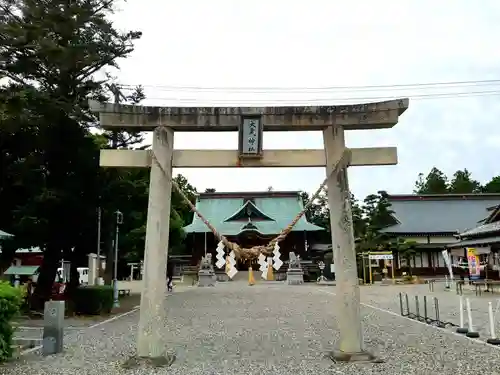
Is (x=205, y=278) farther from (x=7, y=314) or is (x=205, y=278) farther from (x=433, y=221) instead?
(x=7, y=314)

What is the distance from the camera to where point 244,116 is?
873 centimetres

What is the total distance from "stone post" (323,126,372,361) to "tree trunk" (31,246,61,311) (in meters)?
11.7

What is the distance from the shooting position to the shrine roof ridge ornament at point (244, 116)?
8617 millimetres

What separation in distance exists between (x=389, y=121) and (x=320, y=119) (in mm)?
1263

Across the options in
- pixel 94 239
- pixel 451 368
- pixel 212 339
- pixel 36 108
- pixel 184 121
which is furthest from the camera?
pixel 94 239

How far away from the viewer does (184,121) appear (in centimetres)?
870

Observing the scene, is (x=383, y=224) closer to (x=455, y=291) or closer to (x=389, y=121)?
(x=455, y=291)

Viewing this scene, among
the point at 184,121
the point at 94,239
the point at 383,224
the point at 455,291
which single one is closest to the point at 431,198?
the point at 383,224

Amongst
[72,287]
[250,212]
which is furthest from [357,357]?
[250,212]

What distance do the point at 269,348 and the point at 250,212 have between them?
117 ft

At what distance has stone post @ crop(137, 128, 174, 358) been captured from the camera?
26.4ft

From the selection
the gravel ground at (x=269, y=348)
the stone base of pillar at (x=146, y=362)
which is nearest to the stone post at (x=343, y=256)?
the gravel ground at (x=269, y=348)

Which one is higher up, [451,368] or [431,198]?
[431,198]

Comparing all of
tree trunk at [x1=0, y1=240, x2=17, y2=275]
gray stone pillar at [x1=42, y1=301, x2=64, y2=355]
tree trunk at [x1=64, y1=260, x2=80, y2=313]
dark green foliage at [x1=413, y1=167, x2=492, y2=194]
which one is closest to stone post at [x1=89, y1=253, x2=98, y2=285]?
tree trunk at [x1=64, y1=260, x2=80, y2=313]
